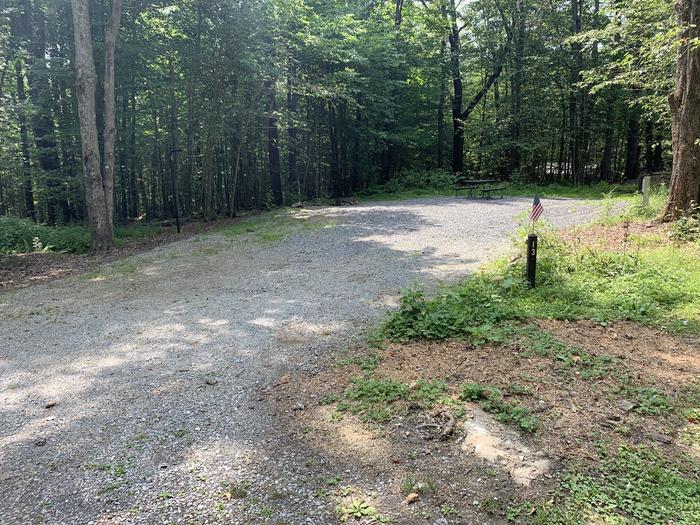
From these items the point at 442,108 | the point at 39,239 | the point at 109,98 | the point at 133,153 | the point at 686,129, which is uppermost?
the point at 442,108

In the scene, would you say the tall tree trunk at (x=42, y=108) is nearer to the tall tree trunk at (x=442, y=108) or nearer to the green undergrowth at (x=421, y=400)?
the green undergrowth at (x=421, y=400)

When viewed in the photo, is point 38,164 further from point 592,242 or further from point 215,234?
point 592,242

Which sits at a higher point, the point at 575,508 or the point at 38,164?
the point at 38,164

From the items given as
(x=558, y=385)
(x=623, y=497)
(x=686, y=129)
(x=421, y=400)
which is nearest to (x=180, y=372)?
(x=421, y=400)

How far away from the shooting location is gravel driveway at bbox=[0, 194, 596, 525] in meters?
2.32

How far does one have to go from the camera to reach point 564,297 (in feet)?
15.9

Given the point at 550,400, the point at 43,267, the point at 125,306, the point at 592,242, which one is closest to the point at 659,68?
the point at 592,242

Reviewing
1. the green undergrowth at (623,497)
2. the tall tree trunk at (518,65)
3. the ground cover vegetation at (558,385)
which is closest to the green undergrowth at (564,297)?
the ground cover vegetation at (558,385)

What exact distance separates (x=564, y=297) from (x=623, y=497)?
9.78ft

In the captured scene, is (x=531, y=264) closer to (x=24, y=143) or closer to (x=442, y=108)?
(x=24, y=143)

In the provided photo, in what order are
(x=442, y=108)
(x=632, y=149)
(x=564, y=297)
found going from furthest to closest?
(x=442, y=108)
(x=632, y=149)
(x=564, y=297)

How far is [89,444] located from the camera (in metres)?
2.81

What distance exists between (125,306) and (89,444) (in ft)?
11.5

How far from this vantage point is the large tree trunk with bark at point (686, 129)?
A: 6.88 meters
